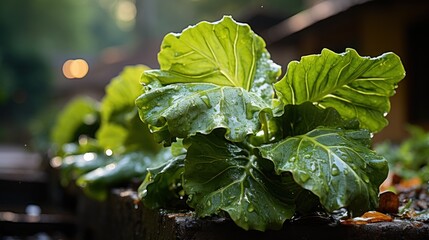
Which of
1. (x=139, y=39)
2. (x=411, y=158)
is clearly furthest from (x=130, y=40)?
(x=411, y=158)

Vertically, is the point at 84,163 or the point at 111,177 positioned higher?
the point at 84,163

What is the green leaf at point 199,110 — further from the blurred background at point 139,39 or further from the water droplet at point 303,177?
the blurred background at point 139,39

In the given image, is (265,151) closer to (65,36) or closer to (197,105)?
(197,105)

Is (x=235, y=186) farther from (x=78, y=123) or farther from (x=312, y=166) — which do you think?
(x=78, y=123)

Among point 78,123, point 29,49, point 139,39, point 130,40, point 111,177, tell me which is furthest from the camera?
point 130,40

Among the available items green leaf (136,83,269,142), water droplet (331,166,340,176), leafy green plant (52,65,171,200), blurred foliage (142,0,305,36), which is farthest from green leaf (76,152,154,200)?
blurred foliage (142,0,305,36)

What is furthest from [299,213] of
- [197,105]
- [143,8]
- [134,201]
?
[143,8]

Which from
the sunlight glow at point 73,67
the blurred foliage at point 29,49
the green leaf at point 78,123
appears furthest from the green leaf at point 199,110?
the sunlight glow at point 73,67
